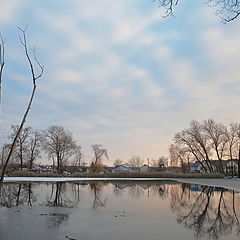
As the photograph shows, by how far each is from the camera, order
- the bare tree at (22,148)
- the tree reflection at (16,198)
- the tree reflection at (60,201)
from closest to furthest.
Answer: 1. the tree reflection at (60,201)
2. the tree reflection at (16,198)
3. the bare tree at (22,148)

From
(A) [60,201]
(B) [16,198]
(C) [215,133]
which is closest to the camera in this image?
(A) [60,201]

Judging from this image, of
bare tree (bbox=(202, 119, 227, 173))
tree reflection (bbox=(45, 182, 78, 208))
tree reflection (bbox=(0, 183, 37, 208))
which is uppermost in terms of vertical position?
bare tree (bbox=(202, 119, 227, 173))

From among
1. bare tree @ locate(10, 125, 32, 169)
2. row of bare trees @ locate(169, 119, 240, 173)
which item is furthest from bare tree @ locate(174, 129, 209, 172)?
bare tree @ locate(10, 125, 32, 169)

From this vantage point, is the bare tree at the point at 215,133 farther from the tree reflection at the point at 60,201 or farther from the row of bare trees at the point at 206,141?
the tree reflection at the point at 60,201

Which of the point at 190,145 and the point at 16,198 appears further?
the point at 190,145

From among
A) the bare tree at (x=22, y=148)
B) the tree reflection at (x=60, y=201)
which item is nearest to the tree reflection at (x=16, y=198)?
the tree reflection at (x=60, y=201)

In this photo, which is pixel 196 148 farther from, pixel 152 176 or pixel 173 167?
pixel 173 167

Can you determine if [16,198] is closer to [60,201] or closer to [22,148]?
[60,201]

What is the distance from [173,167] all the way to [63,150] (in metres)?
34.6

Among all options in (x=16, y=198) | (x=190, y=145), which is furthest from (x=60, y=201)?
(x=190, y=145)

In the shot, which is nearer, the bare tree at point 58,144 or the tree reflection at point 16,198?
the tree reflection at point 16,198

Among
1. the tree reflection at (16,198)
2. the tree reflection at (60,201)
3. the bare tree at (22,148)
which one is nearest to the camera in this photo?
the tree reflection at (60,201)

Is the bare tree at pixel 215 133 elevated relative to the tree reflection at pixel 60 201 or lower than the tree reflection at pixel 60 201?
elevated

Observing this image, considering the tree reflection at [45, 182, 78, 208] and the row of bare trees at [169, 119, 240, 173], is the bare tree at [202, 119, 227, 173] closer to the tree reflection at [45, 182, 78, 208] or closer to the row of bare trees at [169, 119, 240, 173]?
the row of bare trees at [169, 119, 240, 173]
